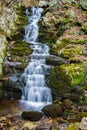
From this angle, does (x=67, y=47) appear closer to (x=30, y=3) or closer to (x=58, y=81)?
(x=58, y=81)

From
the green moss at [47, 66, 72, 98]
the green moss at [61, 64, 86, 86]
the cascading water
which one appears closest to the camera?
the cascading water

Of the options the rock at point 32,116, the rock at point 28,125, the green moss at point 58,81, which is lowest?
the rock at point 28,125

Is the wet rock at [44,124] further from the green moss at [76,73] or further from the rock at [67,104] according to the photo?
the green moss at [76,73]

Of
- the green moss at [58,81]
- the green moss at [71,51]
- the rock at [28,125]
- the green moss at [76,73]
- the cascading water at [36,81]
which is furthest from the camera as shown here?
the green moss at [71,51]

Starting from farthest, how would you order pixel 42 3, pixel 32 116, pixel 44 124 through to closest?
pixel 42 3
pixel 32 116
pixel 44 124

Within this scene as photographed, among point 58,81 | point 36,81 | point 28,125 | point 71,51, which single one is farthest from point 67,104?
point 71,51

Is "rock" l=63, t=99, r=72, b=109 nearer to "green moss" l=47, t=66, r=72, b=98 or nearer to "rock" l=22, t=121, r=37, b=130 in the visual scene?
"green moss" l=47, t=66, r=72, b=98

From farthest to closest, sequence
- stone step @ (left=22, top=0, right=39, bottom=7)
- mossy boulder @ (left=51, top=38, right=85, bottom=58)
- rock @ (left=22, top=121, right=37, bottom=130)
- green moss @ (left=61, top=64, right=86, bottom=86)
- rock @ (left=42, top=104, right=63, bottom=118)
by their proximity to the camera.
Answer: stone step @ (left=22, top=0, right=39, bottom=7) < mossy boulder @ (left=51, top=38, right=85, bottom=58) < green moss @ (left=61, top=64, right=86, bottom=86) < rock @ (left=42, top=104, right=63, bottom=118) < rock @ (left=22, top=121, right=37, bottom=130)

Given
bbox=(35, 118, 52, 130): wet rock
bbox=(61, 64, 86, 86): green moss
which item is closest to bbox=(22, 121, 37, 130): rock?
bbox=(35, 118, 52, 130): wet rock

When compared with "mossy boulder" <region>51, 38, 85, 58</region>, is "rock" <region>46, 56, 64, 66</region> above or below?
below

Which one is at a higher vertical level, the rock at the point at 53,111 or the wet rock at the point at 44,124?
the rock at the point at 53,111

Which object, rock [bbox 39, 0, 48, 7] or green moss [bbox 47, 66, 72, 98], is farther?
rock [bbox 39, 0, 48, 7]

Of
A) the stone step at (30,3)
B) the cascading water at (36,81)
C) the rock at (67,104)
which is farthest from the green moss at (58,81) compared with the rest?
the stone step at (30,3)

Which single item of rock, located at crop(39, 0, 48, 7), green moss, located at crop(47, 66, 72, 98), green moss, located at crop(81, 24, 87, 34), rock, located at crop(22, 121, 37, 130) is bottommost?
rock, located at crop(22, 121, 37, 130)
